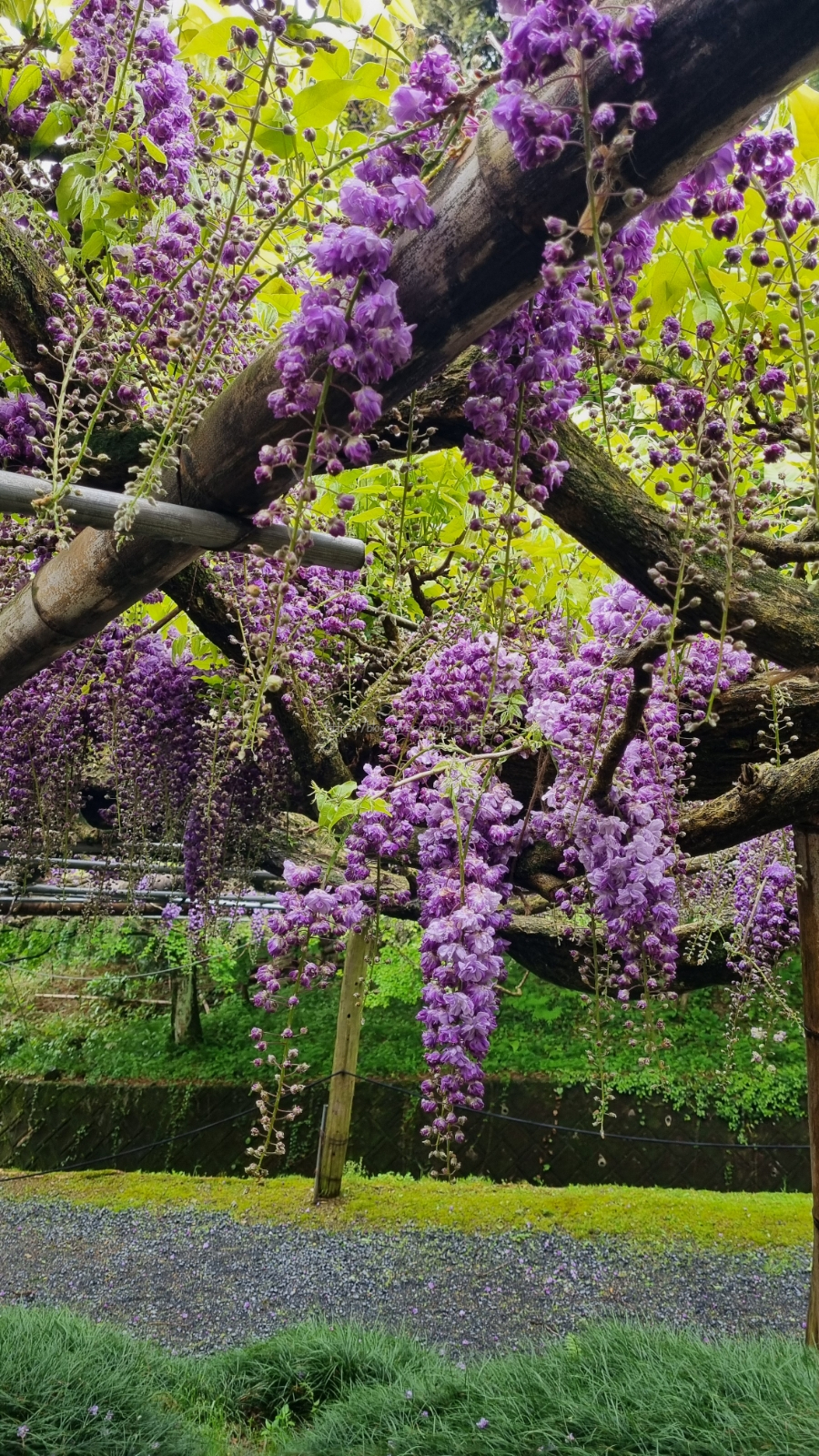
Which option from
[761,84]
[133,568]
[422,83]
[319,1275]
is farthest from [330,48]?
[319,1275]

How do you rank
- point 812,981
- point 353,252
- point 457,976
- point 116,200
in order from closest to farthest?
point 353,252
point 116,200
point 457,976
point 812,981

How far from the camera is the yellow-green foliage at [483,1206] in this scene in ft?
18.4

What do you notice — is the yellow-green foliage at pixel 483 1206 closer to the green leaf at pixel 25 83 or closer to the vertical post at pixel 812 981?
the vertical post at pixel 812 981

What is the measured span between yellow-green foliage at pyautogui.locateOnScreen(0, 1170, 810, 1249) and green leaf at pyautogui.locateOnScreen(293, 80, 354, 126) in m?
5.65

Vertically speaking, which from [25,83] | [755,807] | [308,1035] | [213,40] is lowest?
[308,1035]

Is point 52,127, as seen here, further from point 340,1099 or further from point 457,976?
point 340,1099

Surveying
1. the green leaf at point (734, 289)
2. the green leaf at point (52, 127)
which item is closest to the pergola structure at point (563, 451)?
the green leaf at point (52, 127)

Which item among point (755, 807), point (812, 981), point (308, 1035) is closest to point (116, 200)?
point (755, 807)

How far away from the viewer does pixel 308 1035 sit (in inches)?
366

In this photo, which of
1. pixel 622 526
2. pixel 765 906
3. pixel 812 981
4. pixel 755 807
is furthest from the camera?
pixel 765 906

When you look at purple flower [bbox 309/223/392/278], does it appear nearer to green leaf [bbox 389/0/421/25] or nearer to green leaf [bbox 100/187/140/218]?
green leaf [bbox 100/187/140/218]

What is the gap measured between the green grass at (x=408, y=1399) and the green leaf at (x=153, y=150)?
259 centimetres

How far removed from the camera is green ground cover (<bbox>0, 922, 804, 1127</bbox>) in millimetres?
8203

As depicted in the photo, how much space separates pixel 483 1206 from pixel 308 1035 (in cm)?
363
